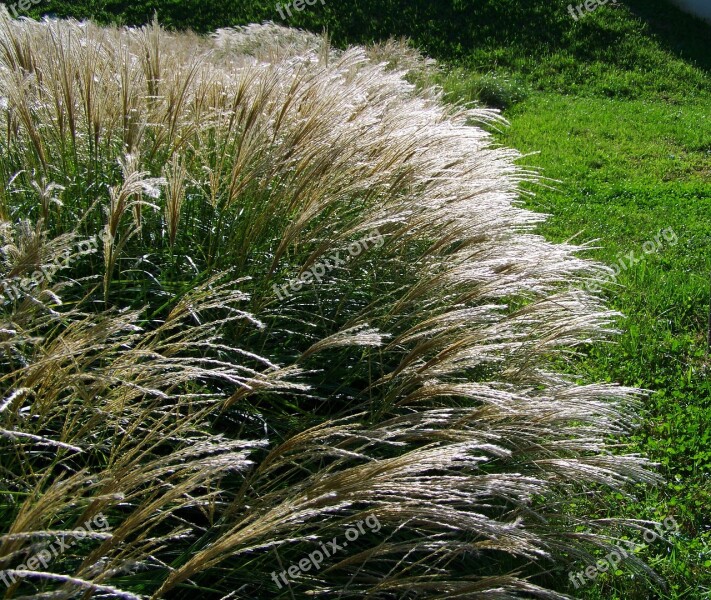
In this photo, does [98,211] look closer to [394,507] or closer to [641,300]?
[394,507]

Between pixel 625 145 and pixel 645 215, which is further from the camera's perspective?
pixel 625 145

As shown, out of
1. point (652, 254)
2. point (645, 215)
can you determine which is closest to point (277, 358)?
point (652, 254)

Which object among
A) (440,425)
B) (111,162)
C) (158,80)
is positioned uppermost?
(158,80)

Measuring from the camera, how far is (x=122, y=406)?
6.58 feet

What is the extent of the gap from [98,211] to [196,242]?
16.0 inches

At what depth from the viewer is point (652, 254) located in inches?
219

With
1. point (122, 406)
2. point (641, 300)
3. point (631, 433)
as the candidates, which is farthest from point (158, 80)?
point (641, 300)

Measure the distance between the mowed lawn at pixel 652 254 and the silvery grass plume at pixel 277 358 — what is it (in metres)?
0.28

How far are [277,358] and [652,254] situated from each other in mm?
3886

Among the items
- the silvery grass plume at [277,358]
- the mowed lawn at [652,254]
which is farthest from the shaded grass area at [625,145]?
the silvery grass plume at [277,358]

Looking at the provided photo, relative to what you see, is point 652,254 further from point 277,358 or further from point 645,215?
point 277,358

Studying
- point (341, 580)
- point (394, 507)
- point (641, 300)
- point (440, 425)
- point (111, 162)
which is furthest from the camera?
point (641, 300)

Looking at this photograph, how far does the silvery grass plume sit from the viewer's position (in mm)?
1931

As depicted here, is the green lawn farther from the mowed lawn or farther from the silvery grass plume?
the silvery grass plume
